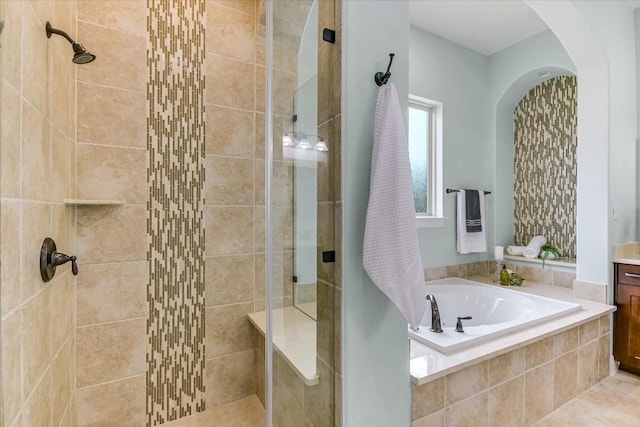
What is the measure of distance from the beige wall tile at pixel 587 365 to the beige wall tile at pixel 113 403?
2645 mm

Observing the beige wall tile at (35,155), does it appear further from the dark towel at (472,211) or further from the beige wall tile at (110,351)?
the dark towel at (472,211)

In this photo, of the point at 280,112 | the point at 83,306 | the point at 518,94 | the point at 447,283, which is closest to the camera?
the point at 280,112

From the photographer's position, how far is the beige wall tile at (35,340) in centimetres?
98

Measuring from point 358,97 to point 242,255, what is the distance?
1.42 meters

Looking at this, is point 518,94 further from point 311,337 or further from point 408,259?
point 311,337

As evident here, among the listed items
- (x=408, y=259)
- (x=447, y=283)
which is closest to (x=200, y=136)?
(x=408, y=259)

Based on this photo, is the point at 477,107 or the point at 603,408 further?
the point at 477,107

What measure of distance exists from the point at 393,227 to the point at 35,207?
1231 millimetres

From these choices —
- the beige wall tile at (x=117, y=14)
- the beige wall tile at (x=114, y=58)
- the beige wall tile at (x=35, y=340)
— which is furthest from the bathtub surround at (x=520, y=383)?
the beige wall tile at (x=117, y=14)

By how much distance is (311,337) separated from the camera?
125 centimetres

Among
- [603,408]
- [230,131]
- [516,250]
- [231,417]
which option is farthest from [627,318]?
[230,131]

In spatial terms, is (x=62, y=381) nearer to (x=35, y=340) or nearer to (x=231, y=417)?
(x=35, y=340)

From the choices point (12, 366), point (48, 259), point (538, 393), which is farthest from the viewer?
point (538, 393)

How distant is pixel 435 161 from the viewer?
305 cm
